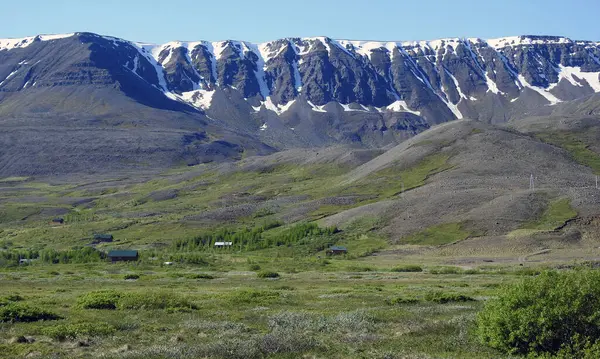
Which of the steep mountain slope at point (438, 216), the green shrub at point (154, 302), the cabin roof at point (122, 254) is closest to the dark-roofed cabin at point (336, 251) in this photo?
the steep mountain slope at point (438, 216)

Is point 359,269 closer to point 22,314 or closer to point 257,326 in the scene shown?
point 257,326

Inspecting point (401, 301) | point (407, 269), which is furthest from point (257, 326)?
point (407, 269)

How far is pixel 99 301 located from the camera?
40.2 m

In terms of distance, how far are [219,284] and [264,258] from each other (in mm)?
53801

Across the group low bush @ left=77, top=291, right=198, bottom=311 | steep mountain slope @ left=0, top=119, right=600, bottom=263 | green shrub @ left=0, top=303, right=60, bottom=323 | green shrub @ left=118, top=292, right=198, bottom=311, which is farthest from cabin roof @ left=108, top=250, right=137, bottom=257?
green shrub @ left=0, top=303, right=60, bottom=323

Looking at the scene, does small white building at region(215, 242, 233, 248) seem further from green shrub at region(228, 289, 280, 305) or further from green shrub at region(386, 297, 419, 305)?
green shrub at region(386, 297, 419, 305)

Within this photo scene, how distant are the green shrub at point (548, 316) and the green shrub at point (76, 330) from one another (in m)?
16.8

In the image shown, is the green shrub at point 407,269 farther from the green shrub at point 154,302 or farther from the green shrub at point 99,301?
the green shrub at point 99,301

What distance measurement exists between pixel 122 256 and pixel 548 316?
9684 cm

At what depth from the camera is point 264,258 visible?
117250 mm

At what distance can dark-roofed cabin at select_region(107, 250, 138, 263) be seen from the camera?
4500 inches

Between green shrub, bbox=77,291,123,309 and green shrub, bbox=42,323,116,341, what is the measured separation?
24.8ft

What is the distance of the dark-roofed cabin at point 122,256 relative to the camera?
375ft

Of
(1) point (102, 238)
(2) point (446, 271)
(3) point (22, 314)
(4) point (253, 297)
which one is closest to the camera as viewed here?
(3) point (22, 314)
